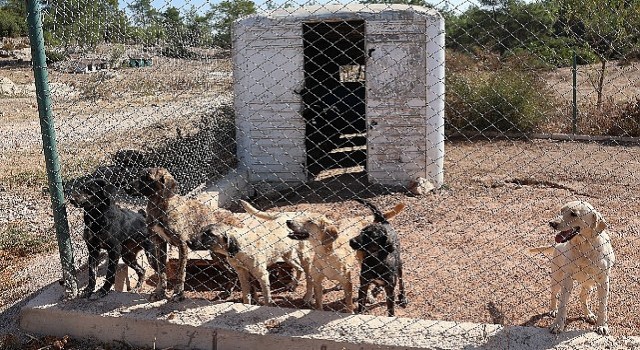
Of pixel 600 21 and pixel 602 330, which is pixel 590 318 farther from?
pixel 600 21

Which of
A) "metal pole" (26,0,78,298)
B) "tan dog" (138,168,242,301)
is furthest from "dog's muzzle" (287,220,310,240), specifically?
"metal pole" (26,0,78,298)

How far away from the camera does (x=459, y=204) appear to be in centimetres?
873

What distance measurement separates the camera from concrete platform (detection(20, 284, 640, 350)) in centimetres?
379

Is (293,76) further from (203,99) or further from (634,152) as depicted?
(634,152)

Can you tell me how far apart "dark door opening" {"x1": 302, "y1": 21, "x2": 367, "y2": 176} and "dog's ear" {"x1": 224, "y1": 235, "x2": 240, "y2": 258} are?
16.5ft

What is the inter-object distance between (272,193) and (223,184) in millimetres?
1029

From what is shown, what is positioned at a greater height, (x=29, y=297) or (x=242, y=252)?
(x=242, y=252)

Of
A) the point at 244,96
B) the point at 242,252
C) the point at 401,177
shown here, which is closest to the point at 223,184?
the point at 244,96

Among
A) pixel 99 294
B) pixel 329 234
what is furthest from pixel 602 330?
pixel 99 294

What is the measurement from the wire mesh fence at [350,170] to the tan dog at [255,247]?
0.06 feet

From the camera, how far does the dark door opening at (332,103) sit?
33.2 feet

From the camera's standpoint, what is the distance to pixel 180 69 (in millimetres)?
9305

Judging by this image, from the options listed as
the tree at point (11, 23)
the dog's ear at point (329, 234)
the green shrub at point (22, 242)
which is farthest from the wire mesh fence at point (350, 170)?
the tree at point (11, 23)

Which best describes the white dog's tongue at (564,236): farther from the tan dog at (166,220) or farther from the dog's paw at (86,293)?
the dog's paw at (86,293)
